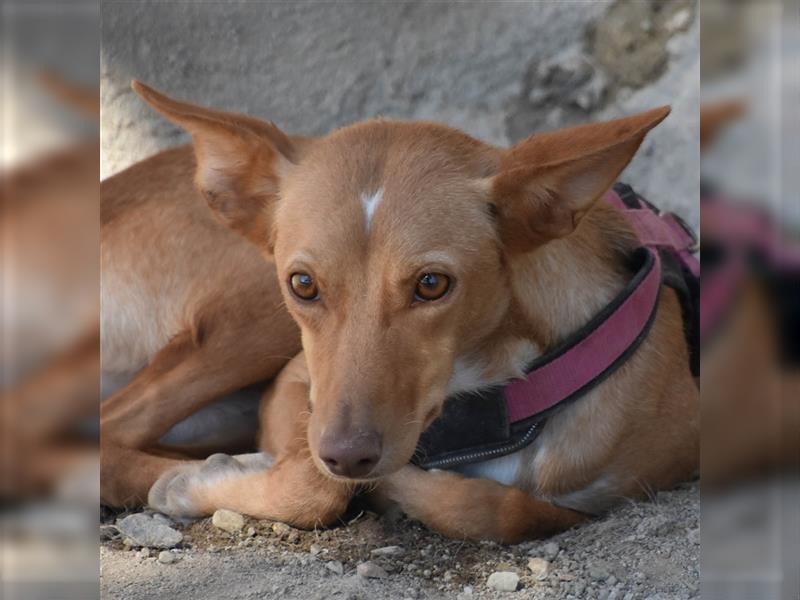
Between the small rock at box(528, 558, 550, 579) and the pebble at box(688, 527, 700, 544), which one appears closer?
the small rock at box(528, 558, 550, 579)

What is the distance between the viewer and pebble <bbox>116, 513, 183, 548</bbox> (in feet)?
10.7

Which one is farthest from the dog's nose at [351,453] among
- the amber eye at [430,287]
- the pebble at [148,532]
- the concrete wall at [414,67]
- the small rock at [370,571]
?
the concrete wall at [414,67]

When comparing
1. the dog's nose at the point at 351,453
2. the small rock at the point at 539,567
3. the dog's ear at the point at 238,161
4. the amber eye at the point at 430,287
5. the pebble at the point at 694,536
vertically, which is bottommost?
the small rock at the point at 539,567

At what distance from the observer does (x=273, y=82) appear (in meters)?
3.90

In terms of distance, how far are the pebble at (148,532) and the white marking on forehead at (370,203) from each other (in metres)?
1.16

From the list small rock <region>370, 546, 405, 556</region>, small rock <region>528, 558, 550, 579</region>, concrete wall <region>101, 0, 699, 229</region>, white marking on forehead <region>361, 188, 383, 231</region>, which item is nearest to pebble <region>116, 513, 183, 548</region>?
→ small rock <region>370, 546, 405, 556</region>

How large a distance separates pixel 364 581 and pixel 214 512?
0.60m

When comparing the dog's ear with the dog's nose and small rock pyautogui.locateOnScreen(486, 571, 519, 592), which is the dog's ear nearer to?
the dog's nose

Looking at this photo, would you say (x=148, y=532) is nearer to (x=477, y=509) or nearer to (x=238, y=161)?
(x=477, y=509)

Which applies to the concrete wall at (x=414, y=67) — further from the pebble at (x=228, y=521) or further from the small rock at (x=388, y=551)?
the small rock at (x=388, y=551)

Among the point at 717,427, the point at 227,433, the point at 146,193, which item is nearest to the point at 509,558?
the point at 717,427

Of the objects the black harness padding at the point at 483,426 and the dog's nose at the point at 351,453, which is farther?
the black harness padding at the point at 483,426

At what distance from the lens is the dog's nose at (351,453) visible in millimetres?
2611

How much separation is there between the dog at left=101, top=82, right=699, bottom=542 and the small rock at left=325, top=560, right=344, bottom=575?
17 cm
